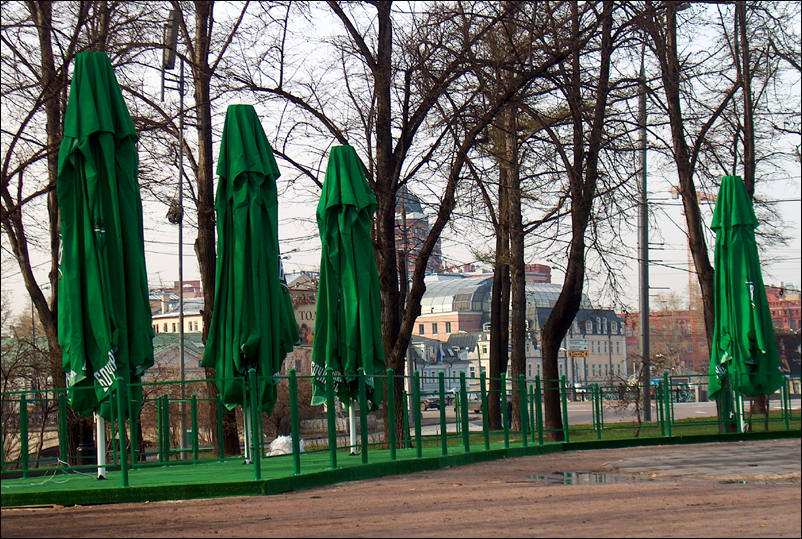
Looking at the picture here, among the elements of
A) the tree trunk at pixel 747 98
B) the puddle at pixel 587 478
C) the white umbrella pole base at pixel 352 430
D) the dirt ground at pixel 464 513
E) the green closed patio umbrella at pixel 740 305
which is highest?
the tree trunk at pixel 747 98

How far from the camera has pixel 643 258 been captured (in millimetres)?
24453

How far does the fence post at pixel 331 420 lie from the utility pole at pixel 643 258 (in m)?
9.42

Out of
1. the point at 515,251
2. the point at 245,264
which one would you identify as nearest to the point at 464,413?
the point at 245,264

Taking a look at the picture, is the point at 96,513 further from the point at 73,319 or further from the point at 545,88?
the point at 545,88

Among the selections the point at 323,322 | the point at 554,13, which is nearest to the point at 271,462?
the point at 323,322

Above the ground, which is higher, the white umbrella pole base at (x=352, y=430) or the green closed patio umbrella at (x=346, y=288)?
the green closed patio umbrella at (x=346, y=288)

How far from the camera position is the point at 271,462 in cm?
1147

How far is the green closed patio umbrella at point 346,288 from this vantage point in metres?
12.1

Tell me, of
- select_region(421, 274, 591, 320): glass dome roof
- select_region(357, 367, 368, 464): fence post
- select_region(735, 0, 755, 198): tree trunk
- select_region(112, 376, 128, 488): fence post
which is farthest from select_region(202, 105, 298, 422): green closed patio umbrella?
select_region(421, 274, 591, 320): glass dome roof

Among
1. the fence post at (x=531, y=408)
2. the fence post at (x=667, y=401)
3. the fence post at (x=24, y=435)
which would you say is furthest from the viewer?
the fence post at (x=667, y=401)

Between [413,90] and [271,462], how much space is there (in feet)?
23.5

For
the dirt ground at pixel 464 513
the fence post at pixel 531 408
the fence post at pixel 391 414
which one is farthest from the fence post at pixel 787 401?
the dirt ground at pixel 464 513

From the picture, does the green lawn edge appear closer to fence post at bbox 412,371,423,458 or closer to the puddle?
fence post at bbox 412,371,423,458

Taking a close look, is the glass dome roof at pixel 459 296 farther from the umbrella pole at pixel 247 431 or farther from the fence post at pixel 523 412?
the umbrella pole at pixel 247 431
